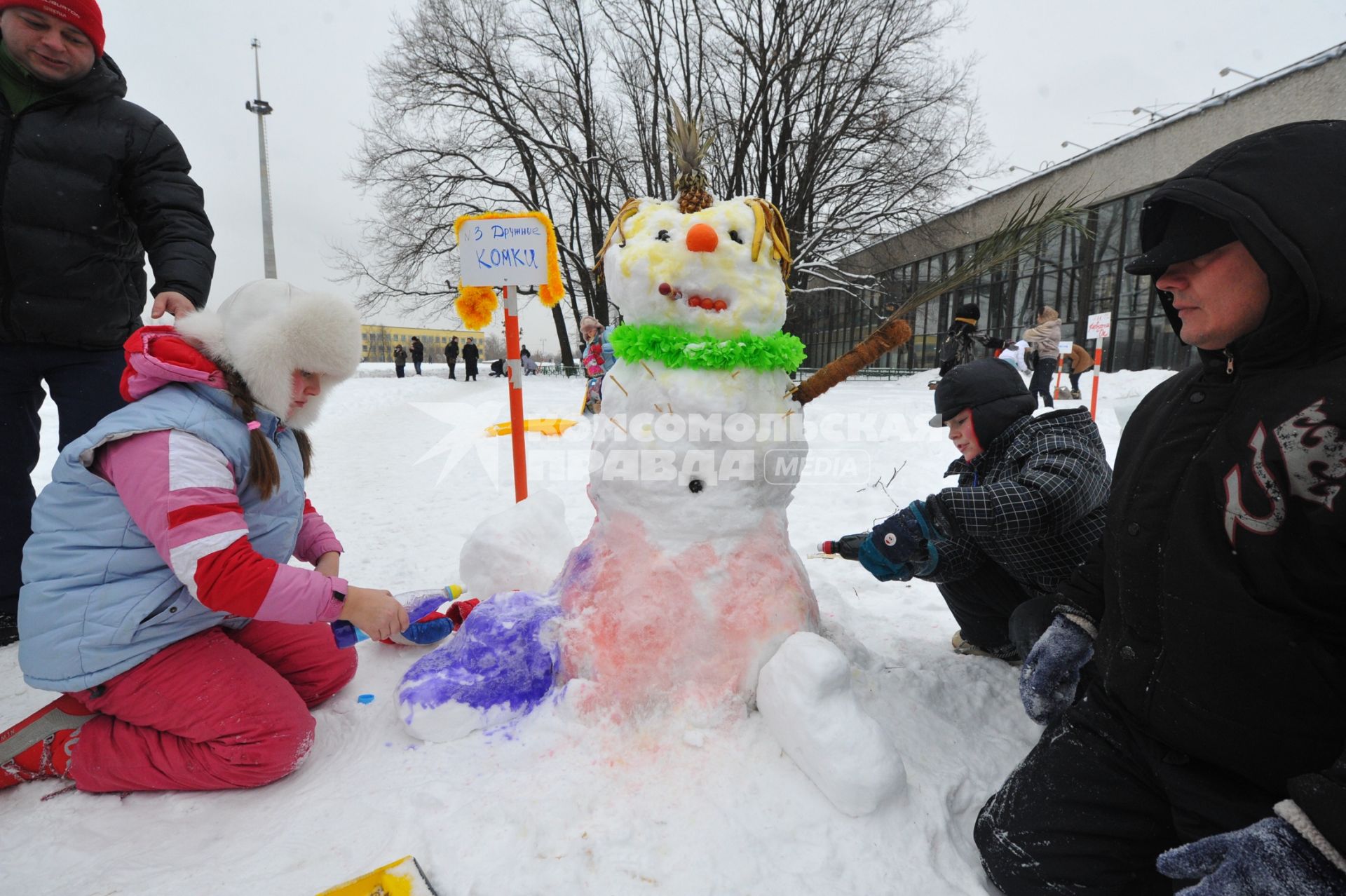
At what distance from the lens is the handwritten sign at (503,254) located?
405 cm

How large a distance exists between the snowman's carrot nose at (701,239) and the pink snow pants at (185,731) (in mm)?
1678

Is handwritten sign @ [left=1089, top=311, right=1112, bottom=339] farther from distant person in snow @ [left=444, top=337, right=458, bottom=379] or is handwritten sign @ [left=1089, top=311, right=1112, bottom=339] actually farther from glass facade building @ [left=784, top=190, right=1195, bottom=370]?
distant person in snow @ [left=444, top=337, right=458, bottom=379]

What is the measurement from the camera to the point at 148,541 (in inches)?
63.8

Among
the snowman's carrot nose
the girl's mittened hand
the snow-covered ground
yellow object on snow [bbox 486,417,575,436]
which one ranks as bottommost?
the snow-covered ground

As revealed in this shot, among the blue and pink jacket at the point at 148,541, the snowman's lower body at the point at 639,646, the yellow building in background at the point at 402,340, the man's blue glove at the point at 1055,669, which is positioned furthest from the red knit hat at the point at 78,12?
the yellow building in background at the point at 402,340

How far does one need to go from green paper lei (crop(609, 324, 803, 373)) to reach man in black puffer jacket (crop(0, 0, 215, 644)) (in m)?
1.52

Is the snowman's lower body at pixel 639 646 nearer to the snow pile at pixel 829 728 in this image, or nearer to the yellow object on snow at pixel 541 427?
the snow pile at pixel 829 728

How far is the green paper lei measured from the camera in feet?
6.16

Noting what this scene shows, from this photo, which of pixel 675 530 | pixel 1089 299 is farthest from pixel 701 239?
pixel 1089 299

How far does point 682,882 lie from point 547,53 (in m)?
18.8

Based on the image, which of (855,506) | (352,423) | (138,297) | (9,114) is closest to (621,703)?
(138,297)

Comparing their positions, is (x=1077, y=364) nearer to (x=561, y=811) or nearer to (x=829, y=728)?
(x=829, y=728)

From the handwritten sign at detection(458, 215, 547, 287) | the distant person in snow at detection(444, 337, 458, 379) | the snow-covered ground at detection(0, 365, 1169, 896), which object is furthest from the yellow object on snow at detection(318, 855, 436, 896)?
the distant person in snow at detection(444, 337, 458, 379)

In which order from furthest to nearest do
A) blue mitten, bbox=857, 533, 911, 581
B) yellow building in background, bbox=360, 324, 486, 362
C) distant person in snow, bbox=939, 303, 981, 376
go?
yellow building in background, bbox=360, 324, 486, 362 < distant person in snow, bbox=939, 303, 981, 376 < blue mitten, bbox=857, 533, 911, 581
